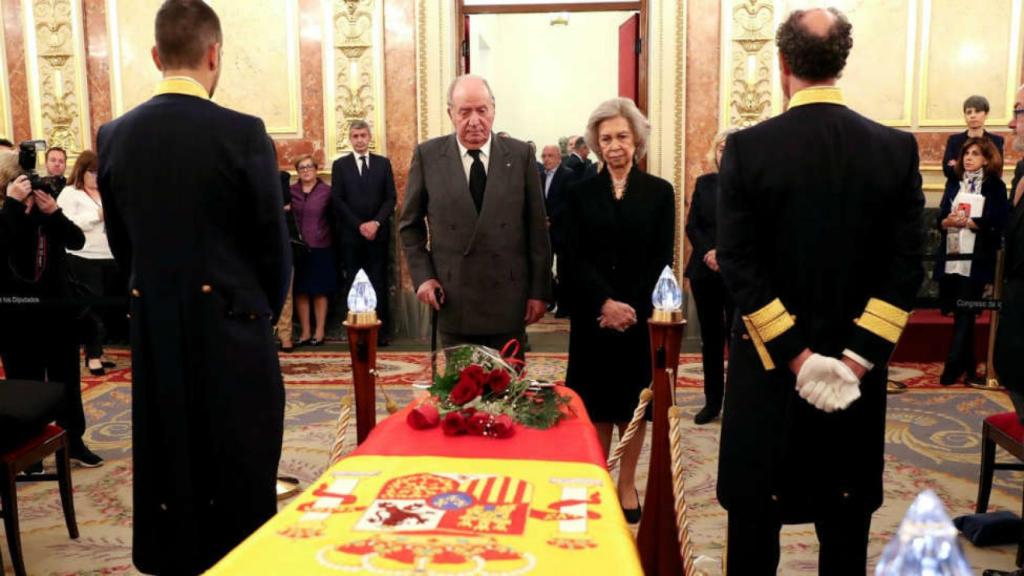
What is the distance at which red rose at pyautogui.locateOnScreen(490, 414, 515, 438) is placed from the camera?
2.41m

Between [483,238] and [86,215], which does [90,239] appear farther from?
[483,238]

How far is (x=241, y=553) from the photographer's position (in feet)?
5.22

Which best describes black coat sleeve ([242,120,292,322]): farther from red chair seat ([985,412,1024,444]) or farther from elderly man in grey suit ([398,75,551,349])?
red chair seat ([985,412,1024,444])

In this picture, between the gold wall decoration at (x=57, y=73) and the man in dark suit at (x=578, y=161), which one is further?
the man in dark suit at (x=578, y=161)

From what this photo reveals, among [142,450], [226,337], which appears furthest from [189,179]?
[142,450]

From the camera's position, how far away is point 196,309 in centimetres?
236

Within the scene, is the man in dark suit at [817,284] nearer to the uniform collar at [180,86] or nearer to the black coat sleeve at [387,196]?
the uniform collar at [180,86]

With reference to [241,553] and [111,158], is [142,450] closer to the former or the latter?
[111,158]

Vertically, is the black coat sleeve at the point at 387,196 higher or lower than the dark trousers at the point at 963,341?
higher

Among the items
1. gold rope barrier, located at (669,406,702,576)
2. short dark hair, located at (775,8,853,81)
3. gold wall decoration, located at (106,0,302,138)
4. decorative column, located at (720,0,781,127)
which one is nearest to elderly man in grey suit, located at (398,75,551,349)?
gold rope barrier, located at (669,406,702,576)

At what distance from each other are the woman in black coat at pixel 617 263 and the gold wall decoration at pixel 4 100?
7021 mm

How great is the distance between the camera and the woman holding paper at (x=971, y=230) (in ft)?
19.6

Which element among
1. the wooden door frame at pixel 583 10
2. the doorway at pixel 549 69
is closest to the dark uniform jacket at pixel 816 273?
the wooden door frame at pixel 583 10

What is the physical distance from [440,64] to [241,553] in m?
6.85
